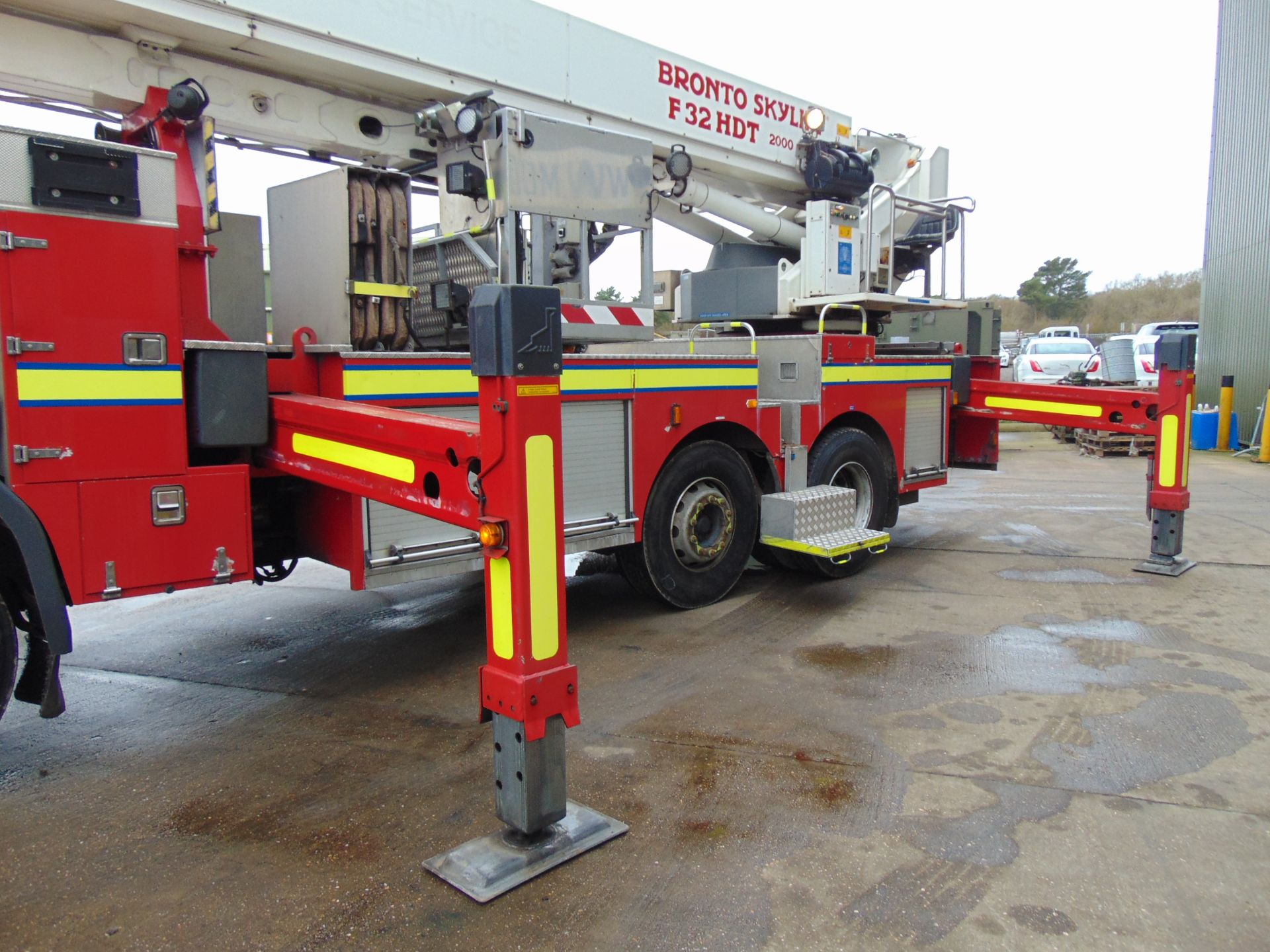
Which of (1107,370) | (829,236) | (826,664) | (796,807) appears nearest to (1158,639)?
(826,664)

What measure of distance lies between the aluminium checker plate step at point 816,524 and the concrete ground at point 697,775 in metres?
0.39

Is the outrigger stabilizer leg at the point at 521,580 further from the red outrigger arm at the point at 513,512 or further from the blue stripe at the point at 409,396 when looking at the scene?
the blue stripe at the point at 409,396

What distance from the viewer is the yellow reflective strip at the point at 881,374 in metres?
6.69

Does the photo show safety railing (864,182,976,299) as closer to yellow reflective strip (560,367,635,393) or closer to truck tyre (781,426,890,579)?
truck tyre (781,426,890,579)

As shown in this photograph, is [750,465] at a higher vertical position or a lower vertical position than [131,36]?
lower

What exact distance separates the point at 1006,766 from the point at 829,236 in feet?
16.9

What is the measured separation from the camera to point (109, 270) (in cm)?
346

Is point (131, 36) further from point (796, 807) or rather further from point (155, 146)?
point (796, 807)

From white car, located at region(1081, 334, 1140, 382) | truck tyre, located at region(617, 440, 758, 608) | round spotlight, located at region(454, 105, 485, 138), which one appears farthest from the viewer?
white car, located at region(1081, 334, 1140, 382)

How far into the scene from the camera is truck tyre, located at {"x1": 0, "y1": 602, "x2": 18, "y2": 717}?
3.29 metres

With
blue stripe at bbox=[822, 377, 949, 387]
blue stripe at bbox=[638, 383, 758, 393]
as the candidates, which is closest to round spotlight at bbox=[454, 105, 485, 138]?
blue stripe at bbox=[638, 383, 758, 393]

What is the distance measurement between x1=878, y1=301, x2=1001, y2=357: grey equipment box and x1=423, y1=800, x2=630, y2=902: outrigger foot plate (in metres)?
13.1

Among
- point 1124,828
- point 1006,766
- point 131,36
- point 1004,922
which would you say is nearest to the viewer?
point 1004,922

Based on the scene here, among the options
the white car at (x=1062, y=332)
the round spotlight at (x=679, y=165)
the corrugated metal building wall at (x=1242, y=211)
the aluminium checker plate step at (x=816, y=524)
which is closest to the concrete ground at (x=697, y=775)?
the aluminium checker plate step at (x=816, y=524)
